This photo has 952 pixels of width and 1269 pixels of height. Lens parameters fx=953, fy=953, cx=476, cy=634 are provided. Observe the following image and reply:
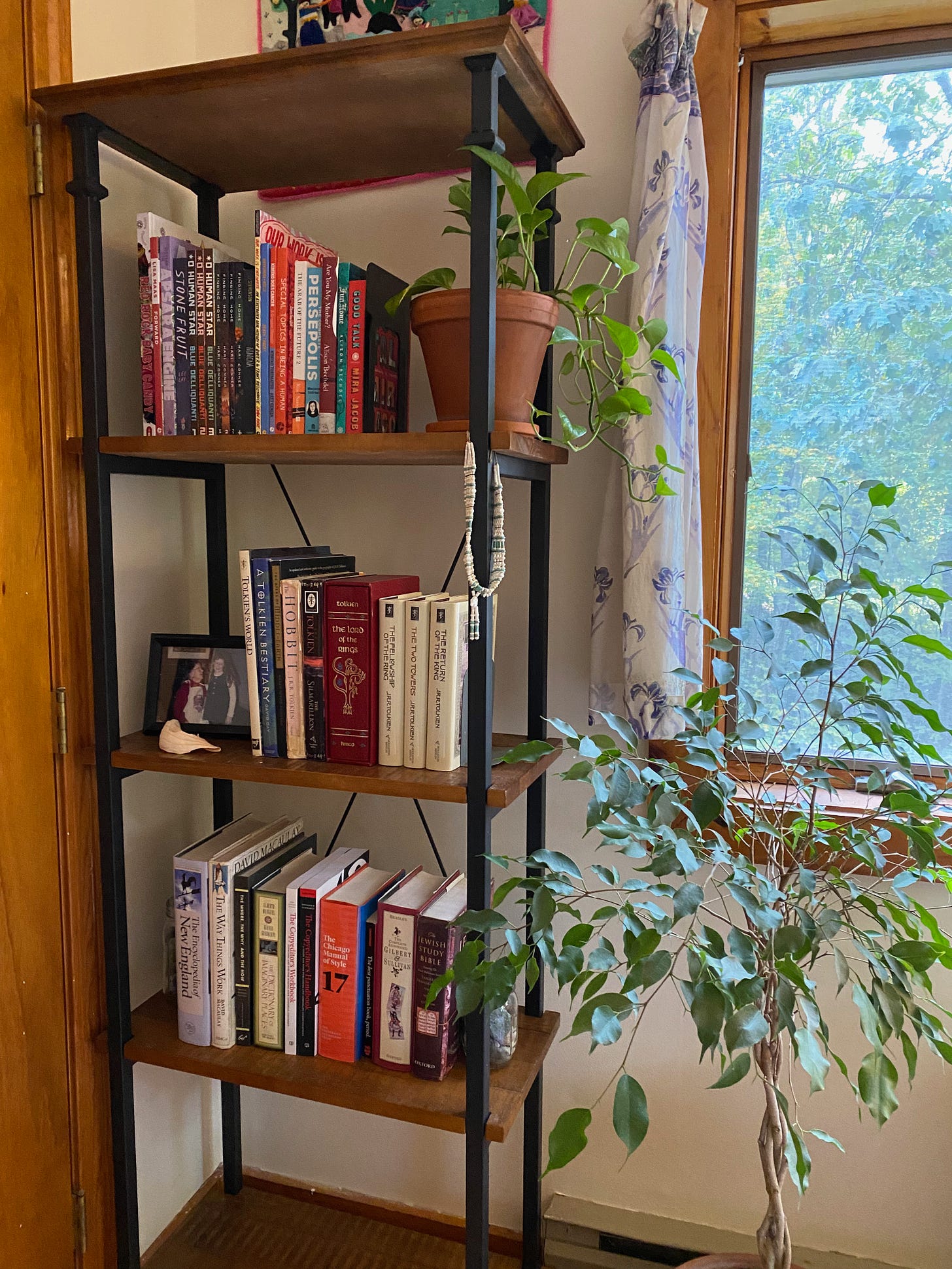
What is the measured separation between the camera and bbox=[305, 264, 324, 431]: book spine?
1306 mm

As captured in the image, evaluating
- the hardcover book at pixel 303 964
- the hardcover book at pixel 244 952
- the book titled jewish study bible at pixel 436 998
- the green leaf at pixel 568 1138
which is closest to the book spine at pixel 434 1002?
the book titled jewish study bible at pixel 436 998

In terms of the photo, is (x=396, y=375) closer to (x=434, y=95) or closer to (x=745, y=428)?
(x=434, y=95)

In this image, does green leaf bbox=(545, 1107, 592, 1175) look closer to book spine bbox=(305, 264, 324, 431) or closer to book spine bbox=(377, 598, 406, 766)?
book spine bbox=(377, 598, 406, 766)

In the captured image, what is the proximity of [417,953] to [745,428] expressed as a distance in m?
0.98

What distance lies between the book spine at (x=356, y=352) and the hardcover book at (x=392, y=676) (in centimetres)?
26

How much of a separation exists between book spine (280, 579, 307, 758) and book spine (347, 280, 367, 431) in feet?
0.81

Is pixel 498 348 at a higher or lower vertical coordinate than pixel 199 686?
higher

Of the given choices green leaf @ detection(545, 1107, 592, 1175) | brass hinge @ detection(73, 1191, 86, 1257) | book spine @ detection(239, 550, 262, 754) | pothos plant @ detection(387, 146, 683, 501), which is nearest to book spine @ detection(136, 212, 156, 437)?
book spine @ detection(239, 550, 262, 754)

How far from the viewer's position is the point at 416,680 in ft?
4.31

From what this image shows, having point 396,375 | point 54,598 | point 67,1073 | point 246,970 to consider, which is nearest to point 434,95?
point 396,375

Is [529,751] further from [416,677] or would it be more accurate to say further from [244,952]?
[244,952]

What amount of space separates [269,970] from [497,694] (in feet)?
1.89

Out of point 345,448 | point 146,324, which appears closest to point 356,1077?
point 345,448

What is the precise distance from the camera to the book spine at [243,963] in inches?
57.4
